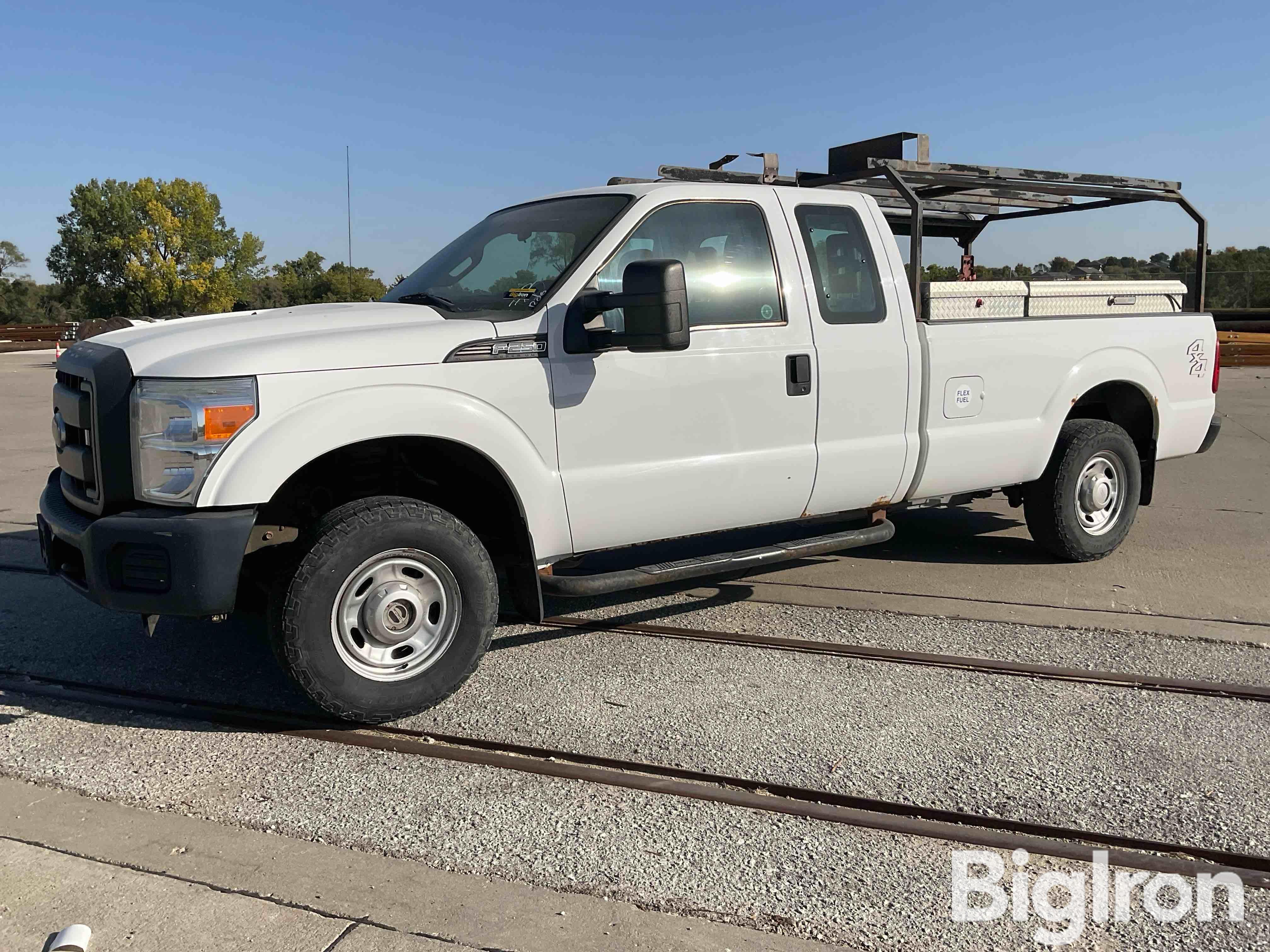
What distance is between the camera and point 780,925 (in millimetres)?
2787

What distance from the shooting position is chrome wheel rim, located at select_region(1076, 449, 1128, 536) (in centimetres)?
648

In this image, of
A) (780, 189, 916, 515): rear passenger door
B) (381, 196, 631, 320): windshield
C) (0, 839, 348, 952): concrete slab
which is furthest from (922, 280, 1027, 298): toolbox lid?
(0, 839, 348, 952): concrete slab

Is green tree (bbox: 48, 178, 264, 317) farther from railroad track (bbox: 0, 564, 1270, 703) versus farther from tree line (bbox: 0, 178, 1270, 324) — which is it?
railroad track (bbox: 0, 564, 1270, 703)

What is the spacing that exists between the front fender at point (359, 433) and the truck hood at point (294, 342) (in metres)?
0.07

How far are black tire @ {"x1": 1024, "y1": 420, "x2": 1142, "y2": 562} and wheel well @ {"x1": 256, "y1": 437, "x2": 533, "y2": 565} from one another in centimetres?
347

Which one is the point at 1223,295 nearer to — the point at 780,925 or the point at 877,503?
the point at 877,503

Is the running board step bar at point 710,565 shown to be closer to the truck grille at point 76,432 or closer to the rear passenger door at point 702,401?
the rear passenger door at point 702,401

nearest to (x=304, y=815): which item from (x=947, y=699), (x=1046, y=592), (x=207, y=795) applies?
(x=207, y=795)

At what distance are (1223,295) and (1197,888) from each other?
1188 inches

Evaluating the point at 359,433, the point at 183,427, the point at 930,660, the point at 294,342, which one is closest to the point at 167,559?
the point at 183,427

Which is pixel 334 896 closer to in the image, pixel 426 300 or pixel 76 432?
pixel 76 432

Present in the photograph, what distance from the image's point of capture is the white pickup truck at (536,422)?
12.5 feet

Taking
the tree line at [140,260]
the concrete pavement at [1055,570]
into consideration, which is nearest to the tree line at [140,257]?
the tree line at [140,260]

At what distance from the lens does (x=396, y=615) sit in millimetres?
4137
